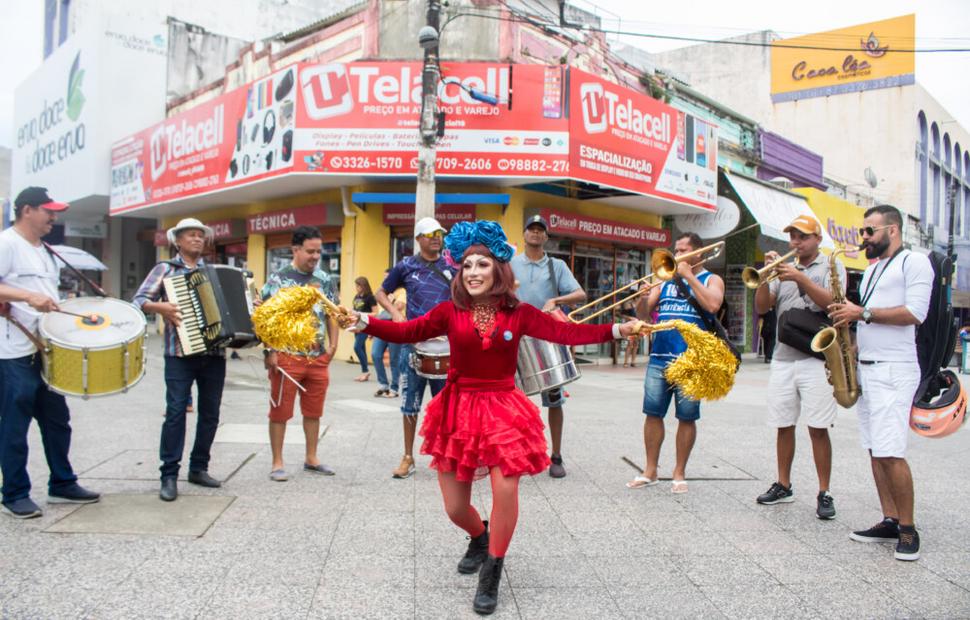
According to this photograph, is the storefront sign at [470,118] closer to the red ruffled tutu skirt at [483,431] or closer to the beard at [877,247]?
the beard at [877,247]

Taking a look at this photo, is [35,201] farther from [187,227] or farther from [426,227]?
[426,227]

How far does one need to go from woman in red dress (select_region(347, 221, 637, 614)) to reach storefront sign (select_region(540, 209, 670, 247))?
1096 centimetres

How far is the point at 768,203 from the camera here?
58.4 ft

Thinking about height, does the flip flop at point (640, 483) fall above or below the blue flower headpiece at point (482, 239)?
below

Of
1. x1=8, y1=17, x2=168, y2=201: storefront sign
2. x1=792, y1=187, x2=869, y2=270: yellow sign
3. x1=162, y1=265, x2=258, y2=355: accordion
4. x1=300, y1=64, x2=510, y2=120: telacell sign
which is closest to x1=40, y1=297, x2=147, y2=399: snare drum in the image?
x1=162, y1=265, x2=258, y2=355: accordion

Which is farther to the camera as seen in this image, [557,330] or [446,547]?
[446,547]

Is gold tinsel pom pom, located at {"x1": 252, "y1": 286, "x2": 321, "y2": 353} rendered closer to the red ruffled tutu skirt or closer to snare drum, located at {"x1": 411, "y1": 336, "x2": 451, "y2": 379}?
the red ruffled tutu skirt

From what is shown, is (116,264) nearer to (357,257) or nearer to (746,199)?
(357,257)

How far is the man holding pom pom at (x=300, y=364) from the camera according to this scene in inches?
206

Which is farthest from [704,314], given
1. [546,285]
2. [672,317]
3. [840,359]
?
[546,285]

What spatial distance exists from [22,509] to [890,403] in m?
5.06

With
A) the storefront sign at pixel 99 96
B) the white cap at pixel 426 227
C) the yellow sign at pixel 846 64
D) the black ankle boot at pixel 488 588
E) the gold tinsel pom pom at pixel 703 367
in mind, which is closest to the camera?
the black ankle boot at pixel 488 588

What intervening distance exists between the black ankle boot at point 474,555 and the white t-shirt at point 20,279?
9.44 feet

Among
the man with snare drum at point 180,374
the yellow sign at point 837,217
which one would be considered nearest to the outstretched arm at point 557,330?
the man with snare drum at point 180,374
